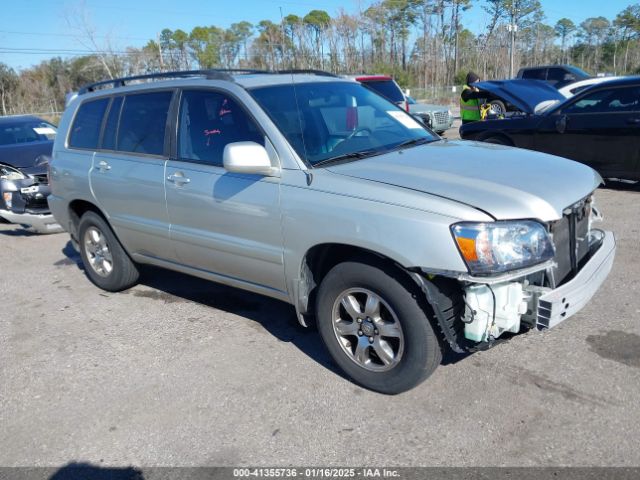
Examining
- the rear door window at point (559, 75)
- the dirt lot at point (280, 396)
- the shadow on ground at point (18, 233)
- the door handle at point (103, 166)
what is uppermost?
the rear door window at point (559, 75)

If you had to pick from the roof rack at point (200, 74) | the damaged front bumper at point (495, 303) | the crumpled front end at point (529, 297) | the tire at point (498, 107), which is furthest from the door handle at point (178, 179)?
the tire at point (498, 107)

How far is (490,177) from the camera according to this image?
3219 millimetres

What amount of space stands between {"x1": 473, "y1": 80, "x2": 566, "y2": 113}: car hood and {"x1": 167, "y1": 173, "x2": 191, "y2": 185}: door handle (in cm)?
722

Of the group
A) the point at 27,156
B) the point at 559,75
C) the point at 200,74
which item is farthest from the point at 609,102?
the point at 559,75

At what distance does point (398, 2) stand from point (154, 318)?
162 feet

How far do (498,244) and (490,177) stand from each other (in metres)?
0.55

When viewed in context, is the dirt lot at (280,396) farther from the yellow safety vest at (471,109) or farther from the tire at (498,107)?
the tire at (498,107)

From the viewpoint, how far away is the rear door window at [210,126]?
3871 millimetres

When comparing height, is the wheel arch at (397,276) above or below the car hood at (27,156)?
below

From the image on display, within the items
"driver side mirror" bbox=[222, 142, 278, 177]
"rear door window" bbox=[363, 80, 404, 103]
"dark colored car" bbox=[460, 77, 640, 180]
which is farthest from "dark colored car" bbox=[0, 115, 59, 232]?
"rear door window" bbox=[363, 80, 404, 103]

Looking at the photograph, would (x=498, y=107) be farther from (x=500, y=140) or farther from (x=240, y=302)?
(x=240, y=302)

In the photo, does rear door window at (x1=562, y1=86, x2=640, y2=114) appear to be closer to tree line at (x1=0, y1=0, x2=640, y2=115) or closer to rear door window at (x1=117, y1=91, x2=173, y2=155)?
rear door window at (x1=117, y1=91, x2=173, y2=155)

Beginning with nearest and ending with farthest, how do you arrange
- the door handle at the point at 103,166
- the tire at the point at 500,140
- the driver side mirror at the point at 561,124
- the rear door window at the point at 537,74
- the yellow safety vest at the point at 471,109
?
the door handle at the point at 103,166 < the driver side mirror at the point at 561,124 < the tire at the point at 500,140 < the yellow safety vest at the point at 471,109 < the rear door window at the point at 537,74

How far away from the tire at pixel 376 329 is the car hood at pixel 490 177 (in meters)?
0.56
